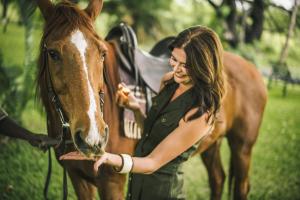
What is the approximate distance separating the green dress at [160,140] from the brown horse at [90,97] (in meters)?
0.32

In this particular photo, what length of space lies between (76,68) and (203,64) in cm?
58

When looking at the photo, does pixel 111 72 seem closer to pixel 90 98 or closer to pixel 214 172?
pixel 90 98

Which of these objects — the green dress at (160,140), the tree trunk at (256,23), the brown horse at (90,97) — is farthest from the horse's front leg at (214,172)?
the tree trunk at (256,23)

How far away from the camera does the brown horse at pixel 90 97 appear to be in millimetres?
1628

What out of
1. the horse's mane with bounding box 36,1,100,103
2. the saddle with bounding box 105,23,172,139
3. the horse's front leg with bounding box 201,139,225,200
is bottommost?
the horse's front leg with bounding box 201,139,225,200

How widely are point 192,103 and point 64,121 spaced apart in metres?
0.64

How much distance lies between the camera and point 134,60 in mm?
2754

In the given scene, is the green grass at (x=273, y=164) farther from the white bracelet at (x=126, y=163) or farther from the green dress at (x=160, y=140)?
the white bracelet at (x=126, y=163)

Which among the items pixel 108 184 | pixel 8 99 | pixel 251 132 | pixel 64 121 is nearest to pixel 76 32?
pixel 64 121

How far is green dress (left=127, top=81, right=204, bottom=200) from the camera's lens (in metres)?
1.83

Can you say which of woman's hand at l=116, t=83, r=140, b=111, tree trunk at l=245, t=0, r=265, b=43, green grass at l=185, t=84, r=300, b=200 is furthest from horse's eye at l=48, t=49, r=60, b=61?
tree trunk at l=245, t=0, r=265, b=43

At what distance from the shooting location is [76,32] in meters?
1.74

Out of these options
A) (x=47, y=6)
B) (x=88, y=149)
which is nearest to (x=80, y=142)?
(x=88, y=149)

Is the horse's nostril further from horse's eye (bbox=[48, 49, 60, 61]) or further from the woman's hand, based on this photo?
the woman's hand
